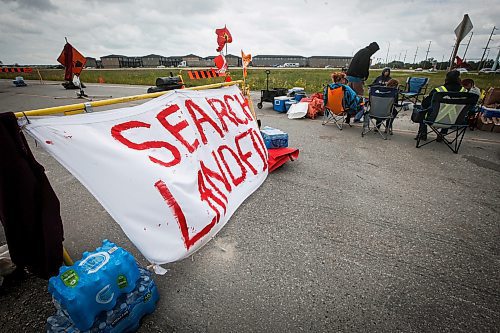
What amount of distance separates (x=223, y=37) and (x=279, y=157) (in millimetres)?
3942

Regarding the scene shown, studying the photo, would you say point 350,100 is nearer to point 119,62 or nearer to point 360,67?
point 360,67

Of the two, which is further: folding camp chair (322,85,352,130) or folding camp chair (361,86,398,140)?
folding camp chair (322,85,352,130)

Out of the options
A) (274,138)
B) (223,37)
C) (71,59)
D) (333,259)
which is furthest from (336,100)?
(71,59)

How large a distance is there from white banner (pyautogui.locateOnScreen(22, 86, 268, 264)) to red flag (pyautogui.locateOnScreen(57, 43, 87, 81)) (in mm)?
12820

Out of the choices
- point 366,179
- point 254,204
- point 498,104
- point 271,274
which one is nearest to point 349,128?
point 366,179

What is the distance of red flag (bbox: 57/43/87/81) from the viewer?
1163 centimetres

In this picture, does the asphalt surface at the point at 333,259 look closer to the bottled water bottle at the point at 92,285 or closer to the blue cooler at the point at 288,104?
the bottled water bottle at the point at 92,285

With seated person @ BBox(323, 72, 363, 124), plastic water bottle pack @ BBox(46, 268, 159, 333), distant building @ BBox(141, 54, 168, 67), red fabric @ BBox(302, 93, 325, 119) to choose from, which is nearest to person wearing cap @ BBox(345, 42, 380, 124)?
seated person @ BBox(323, 72, 363, 124)

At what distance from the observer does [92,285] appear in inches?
58.2

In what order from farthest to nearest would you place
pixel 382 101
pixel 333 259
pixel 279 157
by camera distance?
pixel 382 101
pixel 279 157
pixel 333 259

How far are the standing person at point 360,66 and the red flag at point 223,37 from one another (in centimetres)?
389

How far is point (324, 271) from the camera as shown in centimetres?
219

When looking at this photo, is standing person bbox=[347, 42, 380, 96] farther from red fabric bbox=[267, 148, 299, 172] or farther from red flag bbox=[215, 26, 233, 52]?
red fabric bbox=[267, 148, 299, 172]

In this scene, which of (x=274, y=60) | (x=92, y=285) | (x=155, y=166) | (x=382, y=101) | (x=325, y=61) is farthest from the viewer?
(x=274, y=60)
